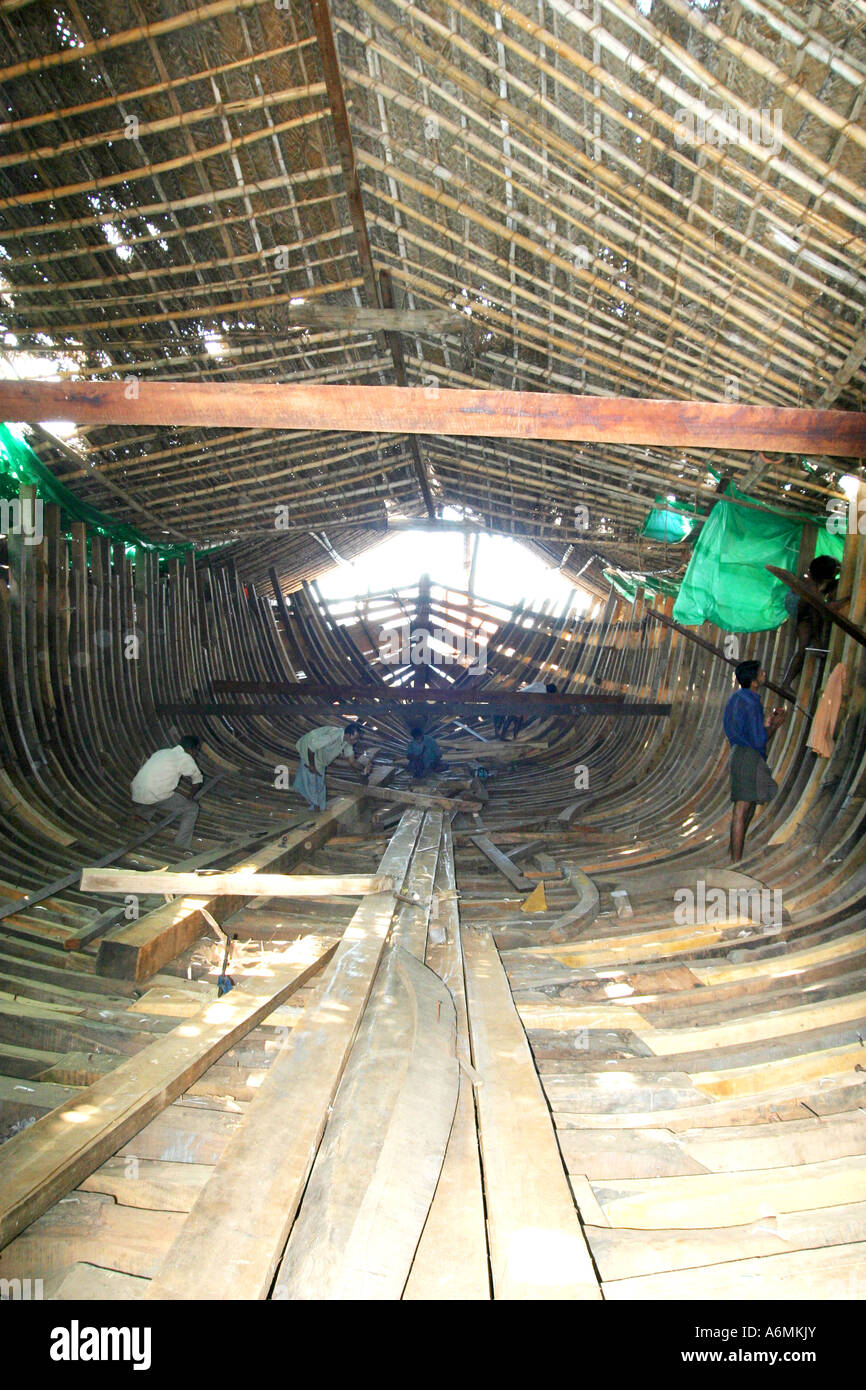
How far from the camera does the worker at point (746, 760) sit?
496 cm

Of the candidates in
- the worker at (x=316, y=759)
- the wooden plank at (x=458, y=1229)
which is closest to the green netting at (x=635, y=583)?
the worker at (x=316, y=759)

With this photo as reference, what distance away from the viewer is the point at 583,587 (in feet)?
39.0

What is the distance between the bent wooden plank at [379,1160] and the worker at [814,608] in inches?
162

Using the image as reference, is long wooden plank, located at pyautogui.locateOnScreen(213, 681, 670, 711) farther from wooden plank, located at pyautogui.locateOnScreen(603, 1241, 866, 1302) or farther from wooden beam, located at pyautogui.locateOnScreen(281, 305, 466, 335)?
wooden plank, located at pyautogui.locateOnScreen(603, 1241, 866, 1302)

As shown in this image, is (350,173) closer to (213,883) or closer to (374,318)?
(374,318)

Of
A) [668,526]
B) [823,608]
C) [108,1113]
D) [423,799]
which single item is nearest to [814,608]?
[823,608]

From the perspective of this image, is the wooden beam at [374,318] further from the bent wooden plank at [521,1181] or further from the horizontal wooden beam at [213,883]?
the bent wooden plank at [521,1181]

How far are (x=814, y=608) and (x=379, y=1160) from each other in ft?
15.6

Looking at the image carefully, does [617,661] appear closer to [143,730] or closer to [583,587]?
[583,587]

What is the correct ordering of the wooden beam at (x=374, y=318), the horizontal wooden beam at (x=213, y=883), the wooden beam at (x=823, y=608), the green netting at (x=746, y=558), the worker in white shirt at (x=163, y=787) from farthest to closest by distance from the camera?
the worker in white shirt at (x=163, y=787)
the green netting at (x=746, y=558)
the wooden beam at (x=374, y=318)
the wooden beam at (x=823, y=608)
the horizontal wooden beam at (x=213, y=883)

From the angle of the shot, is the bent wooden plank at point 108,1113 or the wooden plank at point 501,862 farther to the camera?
the wooden plank at point 501,862

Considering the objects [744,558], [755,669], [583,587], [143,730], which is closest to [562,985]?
[755,669]

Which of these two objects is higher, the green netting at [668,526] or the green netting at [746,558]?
the green netting at [668,526]

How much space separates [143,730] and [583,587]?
→ 7210 mm
